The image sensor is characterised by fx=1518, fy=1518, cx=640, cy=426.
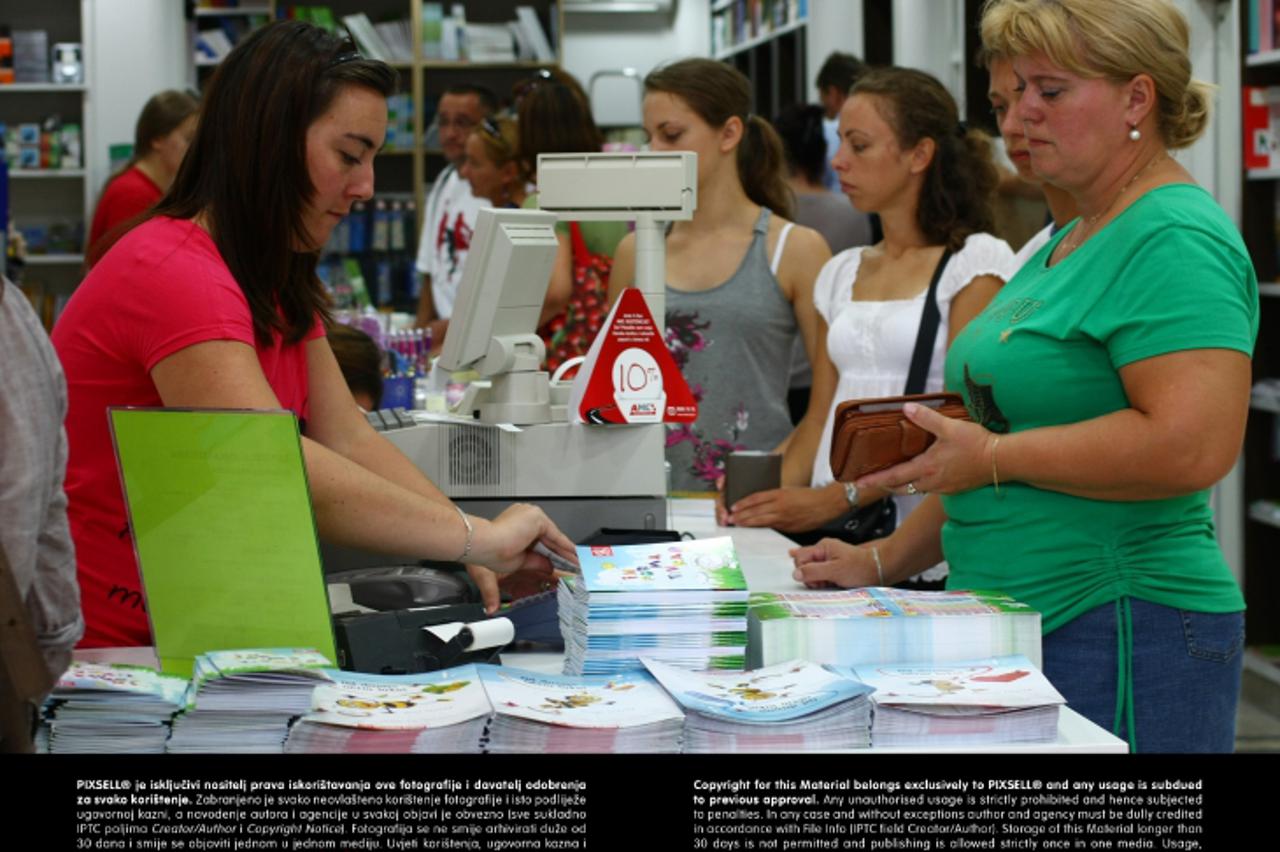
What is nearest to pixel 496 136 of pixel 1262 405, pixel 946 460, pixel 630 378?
pixel 1262 405

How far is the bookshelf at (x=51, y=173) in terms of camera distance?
8.23 meters

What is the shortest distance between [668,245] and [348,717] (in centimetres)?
232

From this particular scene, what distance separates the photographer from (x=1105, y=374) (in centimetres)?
188

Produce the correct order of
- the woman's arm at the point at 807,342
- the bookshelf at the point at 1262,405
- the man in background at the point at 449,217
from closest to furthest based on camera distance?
the woman's arm at the point at 807,342, the bookshelf at the point at 1262,405, the man in background at the point at 449,217

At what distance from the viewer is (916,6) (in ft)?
21.9

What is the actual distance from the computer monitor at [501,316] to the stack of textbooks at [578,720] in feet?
3.04

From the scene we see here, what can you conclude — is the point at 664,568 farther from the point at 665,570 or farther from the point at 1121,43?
the point at 1121,43

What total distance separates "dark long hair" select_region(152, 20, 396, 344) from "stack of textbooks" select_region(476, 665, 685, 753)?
0.77m

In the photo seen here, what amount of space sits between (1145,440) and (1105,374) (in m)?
0.12

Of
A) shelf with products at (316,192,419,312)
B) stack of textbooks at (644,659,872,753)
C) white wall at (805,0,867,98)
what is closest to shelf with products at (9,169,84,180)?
shelf with products at (316,192,419,312)

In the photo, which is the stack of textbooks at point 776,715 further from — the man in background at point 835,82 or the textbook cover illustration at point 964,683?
the man in background at point 835,82

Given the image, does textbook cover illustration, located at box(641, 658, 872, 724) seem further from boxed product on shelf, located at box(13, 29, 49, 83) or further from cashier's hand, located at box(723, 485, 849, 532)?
boxed product on shelf, located at box(13, 29, 49, 83)

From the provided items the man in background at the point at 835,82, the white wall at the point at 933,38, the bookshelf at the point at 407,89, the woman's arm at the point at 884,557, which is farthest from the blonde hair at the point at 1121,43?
the bookshelf at the point at 407,89
